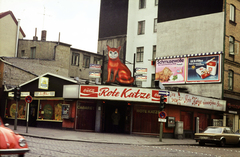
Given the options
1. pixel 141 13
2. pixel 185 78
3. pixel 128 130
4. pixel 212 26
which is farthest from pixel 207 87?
pixel 141 13

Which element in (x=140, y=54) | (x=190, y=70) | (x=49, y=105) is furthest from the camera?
(x=140, y=54)

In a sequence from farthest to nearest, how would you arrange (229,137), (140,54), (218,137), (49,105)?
1. (140,54)
2. (49,105)
3. (229,137)
4. (218,137)

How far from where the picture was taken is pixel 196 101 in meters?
29.9

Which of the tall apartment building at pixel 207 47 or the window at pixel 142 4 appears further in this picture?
the window at pixel 142 4

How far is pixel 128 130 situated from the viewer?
28.4m

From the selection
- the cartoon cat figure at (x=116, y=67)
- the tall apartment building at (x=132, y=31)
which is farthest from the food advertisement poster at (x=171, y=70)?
the cartoon cat figure at (x=116, y=67)

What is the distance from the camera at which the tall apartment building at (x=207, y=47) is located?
32.8 metres

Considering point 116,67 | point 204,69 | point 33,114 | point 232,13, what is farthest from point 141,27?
point 33,114

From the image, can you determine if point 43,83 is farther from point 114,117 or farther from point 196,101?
point 196,101

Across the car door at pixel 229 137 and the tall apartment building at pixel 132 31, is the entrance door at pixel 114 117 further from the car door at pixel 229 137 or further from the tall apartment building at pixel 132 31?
the tall apartment building at pixel 132 31

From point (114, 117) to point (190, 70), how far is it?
10.1 meters

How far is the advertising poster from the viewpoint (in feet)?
107

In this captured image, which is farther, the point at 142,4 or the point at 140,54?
the point at 142,4

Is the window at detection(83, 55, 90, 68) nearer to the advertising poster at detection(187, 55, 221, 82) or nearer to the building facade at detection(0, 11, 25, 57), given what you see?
the building facade at detection(0, 11, 25, 57)
